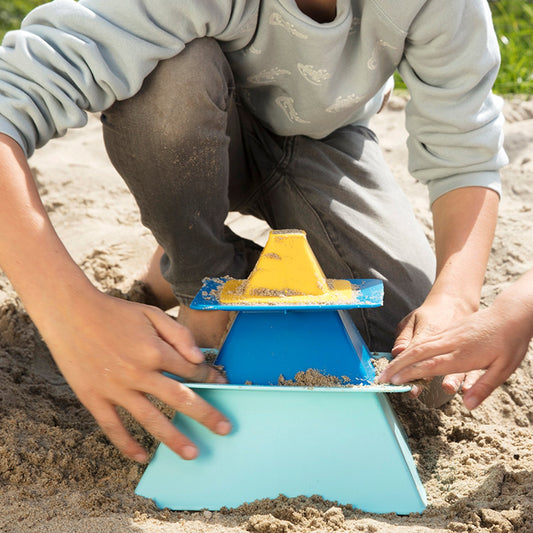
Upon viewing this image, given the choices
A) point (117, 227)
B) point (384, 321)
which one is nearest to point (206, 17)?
point (384, 321)

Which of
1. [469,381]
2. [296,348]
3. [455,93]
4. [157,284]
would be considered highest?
[455,93]

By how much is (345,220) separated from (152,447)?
2.23 feet

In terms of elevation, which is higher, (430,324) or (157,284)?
(430,324)

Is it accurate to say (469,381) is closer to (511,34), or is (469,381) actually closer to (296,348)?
(296,348)

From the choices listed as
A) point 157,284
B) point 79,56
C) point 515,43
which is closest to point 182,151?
point 79,56

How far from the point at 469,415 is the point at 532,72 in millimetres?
2087

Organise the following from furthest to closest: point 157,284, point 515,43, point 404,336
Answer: point 515,43 < point 157,284 < point 404,336

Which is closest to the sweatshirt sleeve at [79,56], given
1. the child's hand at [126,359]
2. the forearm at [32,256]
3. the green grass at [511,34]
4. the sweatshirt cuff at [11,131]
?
the sweatshirt cuff at [11,131]

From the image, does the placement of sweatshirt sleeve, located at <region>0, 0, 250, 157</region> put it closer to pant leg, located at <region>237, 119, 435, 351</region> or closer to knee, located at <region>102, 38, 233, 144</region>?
knee, located at <region>102, 38, 233, 144</region>

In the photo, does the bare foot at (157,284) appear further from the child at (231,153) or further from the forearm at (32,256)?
the forearm at (32,256)

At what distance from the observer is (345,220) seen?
165cm

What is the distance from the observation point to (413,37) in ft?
4.58

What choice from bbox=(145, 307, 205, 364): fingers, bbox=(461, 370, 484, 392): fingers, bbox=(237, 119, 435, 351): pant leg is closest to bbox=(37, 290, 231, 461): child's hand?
bbox=(145, 307, 205, 364): fingers

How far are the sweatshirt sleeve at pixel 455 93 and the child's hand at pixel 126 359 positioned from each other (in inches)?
28.1
